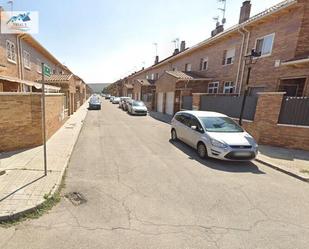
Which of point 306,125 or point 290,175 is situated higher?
point 306,125

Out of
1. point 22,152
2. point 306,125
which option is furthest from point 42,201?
point 306,125

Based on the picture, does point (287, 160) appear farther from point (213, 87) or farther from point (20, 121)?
point (213, 87)

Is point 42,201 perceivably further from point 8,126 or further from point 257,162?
point 257,162

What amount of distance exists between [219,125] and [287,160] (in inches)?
104

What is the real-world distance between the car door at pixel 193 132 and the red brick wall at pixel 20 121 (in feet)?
18.9

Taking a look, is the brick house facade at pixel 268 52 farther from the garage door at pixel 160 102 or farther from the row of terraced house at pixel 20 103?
the row of terraced house at pixel 20 103

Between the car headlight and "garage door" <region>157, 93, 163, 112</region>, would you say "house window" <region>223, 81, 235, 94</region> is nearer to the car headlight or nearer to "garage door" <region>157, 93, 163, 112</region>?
"garage door" <region>157, 93, 163, 112</region>

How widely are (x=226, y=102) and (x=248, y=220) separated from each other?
30.2 feet

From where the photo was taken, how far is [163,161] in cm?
668

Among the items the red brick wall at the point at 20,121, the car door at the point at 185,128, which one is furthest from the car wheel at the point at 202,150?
the red brick wall at the point at 20,121

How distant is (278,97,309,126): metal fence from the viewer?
8.22 metres

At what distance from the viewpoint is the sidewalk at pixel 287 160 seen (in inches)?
238

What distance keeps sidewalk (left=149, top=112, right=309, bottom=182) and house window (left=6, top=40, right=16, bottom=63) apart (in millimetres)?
14592

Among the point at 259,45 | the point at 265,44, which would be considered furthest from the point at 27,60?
the point at 265,44
